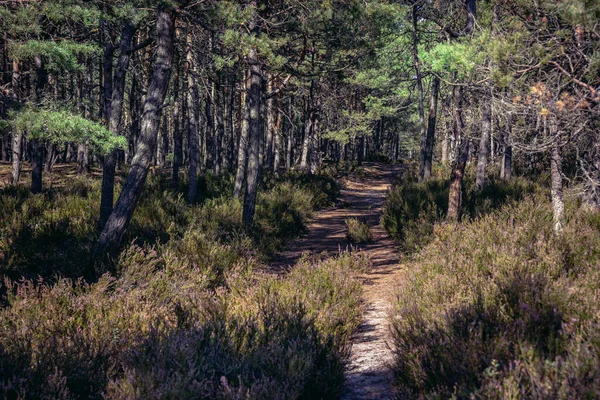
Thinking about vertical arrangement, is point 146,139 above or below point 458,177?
above

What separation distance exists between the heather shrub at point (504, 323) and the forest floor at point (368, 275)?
32cm

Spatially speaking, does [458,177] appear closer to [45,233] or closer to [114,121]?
[114,121]

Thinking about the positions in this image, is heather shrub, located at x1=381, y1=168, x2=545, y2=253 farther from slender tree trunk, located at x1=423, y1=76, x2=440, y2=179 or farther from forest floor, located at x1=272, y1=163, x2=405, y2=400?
slender tree trunk, located at x1=423, y1=76, x2=440, y2=179

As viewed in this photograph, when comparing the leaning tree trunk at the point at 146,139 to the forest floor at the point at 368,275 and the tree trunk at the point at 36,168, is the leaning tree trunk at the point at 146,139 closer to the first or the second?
the forest floor at the point at 368,275

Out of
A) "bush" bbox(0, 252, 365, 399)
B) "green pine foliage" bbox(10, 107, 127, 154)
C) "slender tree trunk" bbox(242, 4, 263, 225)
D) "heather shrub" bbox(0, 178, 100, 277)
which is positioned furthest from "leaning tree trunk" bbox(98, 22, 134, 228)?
"bush" bbox(0, 252, 365, 399)

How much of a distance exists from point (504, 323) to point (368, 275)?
15.8 ft

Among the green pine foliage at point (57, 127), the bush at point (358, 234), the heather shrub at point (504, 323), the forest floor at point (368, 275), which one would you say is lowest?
the forest floor at point (368, 275)

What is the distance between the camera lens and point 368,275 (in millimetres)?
8891

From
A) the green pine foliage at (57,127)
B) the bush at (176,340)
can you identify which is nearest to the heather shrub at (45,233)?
the bush at (176,340)

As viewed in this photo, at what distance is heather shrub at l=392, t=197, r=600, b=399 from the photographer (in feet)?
10.2

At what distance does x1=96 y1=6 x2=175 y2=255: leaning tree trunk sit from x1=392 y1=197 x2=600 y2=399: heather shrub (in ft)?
15.7

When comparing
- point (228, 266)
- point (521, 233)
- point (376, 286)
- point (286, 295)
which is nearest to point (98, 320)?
point (286, 295)

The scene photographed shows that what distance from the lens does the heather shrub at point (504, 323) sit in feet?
10.2

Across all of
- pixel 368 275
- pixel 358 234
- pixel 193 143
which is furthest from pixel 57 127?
pixel 193 143
